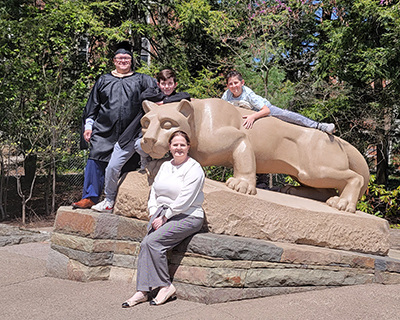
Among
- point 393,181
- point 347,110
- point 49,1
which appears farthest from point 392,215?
point 49,1

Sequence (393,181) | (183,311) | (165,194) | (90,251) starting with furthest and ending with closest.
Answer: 1. (393,181)
2. (90,251)
3. (165,194)
4. (183,311)

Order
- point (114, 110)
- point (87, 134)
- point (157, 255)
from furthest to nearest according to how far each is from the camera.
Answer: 1. point (87, 134)
2. point (114, 110)
3. point (157, 255)

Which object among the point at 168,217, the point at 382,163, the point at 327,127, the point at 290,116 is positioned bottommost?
the point at 382,163

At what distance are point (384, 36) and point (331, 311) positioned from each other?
775 cm

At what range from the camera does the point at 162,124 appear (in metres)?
3.62

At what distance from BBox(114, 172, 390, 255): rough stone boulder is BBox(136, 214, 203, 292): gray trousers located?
1.43 ft

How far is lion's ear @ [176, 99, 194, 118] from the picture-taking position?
3721mm

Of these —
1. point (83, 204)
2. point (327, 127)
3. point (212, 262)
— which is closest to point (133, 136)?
point (83, 204)

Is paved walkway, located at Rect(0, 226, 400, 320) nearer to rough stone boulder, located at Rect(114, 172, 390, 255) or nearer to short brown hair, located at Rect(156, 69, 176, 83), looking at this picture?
rough stone boulder, located at Rect(114, 172, 390, 255)

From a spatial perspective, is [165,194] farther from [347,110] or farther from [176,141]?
[347,110]

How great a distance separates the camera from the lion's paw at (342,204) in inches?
173

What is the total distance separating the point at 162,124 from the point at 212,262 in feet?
4.17

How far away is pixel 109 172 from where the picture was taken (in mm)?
4059

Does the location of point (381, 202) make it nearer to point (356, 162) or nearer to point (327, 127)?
point (356, 162)
